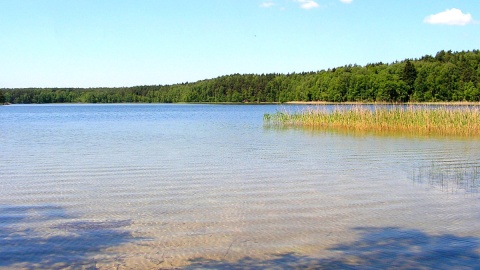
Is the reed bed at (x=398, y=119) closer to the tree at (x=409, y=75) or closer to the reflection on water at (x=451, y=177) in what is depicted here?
the reflection on water at (x=451, y=177)

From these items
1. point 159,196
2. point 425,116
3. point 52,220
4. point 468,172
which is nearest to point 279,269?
point 52,220

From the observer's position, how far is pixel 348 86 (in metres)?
78.9

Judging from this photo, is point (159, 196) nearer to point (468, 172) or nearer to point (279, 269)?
point (279, 269)

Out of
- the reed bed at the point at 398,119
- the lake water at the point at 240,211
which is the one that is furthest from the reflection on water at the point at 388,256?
the reed bed at the point at 398,119

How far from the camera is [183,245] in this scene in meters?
5.28

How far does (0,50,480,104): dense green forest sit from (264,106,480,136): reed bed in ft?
61.9

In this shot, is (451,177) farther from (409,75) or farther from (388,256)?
(409,75)

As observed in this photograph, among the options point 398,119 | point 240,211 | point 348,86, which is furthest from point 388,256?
point 348,86

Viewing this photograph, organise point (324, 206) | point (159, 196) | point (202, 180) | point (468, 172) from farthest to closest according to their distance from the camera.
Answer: point (468, 172), point (202, 180), point (159, 196), point (324, 206)

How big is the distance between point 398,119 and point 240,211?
54.5 ft

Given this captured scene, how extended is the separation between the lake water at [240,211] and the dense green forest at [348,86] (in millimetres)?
34099

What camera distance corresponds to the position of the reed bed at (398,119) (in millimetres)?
19781

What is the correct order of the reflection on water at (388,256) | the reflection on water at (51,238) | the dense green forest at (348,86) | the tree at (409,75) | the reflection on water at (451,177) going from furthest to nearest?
1. the tree at (409,75)
2. the dense green forest at (348,86)
3. the reflection on water at (451,177)
4. the reflection on water at (51,238)
5. the reflection on water at (388,256)

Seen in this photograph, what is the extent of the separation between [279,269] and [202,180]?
4985 mm
